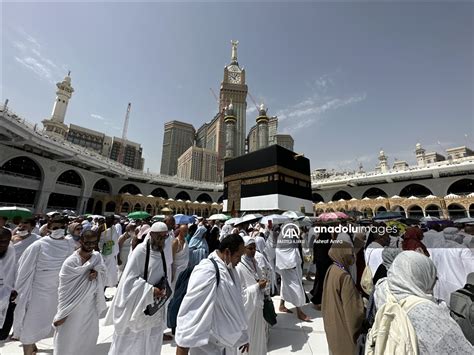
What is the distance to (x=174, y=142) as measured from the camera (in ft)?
242

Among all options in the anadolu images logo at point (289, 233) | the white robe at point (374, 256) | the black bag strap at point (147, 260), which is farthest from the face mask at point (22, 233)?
the white robe at point (374, 256)

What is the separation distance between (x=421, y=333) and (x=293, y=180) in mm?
17330

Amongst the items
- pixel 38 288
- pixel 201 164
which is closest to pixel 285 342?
pixel 38 288

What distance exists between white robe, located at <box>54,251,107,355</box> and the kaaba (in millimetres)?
14069

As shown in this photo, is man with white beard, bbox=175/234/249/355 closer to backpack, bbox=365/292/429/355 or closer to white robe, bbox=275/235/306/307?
backpack, bbox=365/292/429/355

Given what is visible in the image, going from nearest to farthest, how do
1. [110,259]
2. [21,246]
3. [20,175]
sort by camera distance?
[21,246] < [110,259] < [20,175]

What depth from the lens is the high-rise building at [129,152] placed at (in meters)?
68.9

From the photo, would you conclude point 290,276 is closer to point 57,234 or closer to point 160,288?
point 160,288

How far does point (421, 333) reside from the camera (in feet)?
3.03

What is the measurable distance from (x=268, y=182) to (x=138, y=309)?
15226 millimetres

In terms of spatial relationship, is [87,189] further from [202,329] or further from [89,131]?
[89,131]

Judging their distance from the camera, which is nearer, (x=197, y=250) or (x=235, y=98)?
(x=197, y=250)

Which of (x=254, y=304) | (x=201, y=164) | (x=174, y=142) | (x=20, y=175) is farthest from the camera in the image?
(x=174, y=142)

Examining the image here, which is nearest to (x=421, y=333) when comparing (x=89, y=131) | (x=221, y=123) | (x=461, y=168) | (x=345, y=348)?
(x=345, y=348)
